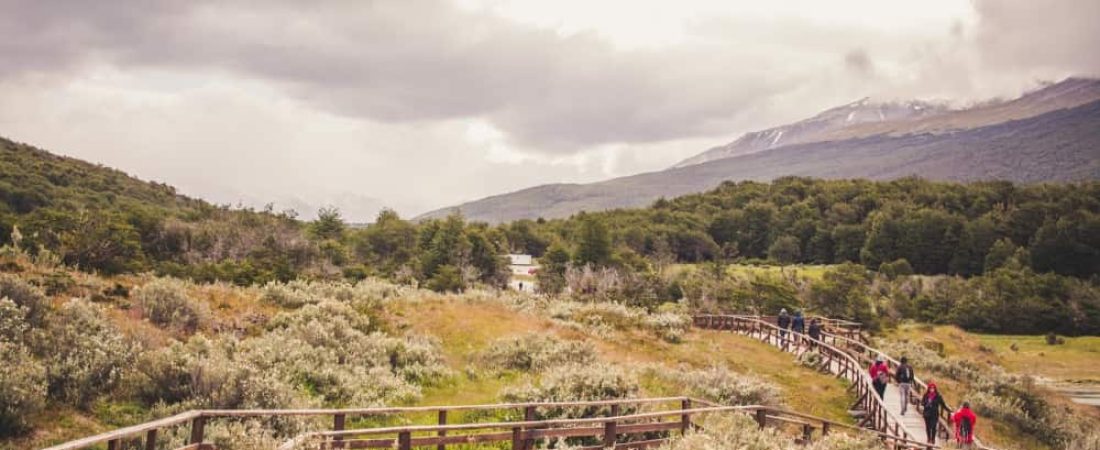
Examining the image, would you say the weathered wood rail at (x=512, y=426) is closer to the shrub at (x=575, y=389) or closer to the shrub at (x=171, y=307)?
the shrub at (x=575, y=389)

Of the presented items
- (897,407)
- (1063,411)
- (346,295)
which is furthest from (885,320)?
(346,295)

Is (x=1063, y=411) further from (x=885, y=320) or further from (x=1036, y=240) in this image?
(x=1036, y=240)

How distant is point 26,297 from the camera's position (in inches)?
571

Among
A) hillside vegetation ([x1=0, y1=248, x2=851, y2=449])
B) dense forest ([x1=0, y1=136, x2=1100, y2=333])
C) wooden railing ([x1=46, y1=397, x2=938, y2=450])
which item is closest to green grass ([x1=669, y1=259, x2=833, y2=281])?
dense forest ([x1=0, y1=136, x2=1100, y2=333])

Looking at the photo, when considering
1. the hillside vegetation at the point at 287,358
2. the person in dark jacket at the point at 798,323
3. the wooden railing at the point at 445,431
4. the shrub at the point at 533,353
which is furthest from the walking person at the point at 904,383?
the person in dark jacket at the point at 798,323

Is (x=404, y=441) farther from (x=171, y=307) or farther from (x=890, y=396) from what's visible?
(x=890, y=396)

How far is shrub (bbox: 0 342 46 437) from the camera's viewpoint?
1018 centimetres

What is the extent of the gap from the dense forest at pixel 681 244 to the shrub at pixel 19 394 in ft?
37.1

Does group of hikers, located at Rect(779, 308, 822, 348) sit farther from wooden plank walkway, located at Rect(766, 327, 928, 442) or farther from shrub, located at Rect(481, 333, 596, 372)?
shrub, located at Rect(481, 333, 596, 372)

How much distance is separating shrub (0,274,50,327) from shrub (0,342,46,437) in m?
3.50

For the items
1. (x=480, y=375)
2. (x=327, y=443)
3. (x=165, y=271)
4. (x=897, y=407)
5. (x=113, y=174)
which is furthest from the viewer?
(x=113, y=174)

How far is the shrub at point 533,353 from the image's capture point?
73.4ft

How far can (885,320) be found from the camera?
65.1m

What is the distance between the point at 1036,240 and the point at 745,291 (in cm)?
5874
